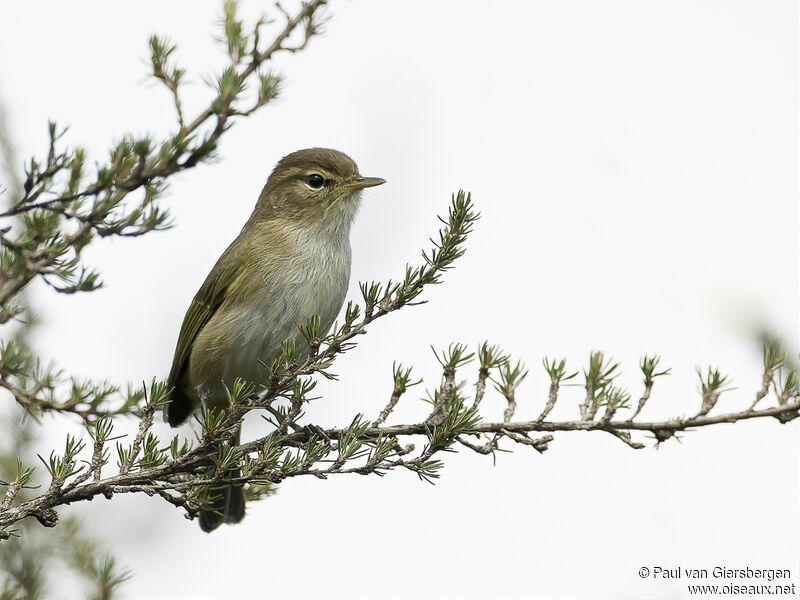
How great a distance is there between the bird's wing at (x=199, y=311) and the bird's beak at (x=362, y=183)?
87cm

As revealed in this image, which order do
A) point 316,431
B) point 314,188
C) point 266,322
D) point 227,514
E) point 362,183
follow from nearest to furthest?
point 316,431, point 266,322, point 227,514, point 362,183, point 314,188

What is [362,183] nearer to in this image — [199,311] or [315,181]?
[315,181]

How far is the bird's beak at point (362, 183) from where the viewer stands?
212 inches

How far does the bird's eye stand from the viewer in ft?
19.0

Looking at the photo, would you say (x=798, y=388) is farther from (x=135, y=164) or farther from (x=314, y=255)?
(x=314, y=255)

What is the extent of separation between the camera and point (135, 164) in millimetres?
2750

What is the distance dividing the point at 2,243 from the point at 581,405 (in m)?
2.14

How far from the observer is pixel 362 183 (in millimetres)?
5461

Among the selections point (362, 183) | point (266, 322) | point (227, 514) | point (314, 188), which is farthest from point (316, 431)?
point (314, 188)

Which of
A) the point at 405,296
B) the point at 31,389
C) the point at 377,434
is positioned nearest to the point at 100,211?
the point at 31,389

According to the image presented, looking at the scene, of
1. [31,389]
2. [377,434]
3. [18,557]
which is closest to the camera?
[31,389]

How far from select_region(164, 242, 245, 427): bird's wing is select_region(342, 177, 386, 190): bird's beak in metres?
0.87

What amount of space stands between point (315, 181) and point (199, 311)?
4.09 ft

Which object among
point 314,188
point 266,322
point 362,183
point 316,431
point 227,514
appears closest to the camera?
point 316,431
